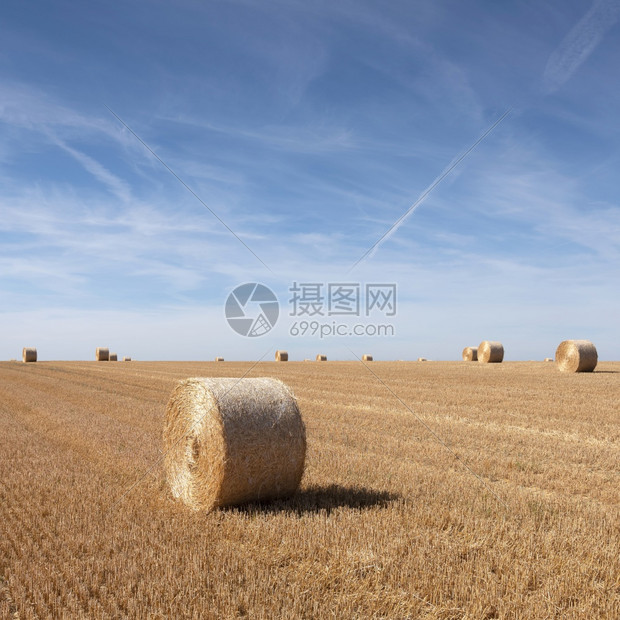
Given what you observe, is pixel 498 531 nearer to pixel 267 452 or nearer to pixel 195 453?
pixel 267 452

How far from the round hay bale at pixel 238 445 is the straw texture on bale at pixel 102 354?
44.6 m

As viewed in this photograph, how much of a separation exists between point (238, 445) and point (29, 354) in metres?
44.5

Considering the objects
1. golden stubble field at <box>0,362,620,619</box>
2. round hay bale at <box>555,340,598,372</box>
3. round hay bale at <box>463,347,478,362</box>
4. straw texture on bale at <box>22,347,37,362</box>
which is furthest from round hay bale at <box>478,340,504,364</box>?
straw texture on bale at <box>22,347,37,362</box>

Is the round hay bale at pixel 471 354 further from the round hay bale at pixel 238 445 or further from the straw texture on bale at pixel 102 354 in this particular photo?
the round hay bale at pixel 238 445

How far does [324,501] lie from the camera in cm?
684

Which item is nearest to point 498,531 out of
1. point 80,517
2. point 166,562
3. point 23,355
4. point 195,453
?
point 166,562

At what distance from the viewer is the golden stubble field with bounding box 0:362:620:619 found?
4320mm

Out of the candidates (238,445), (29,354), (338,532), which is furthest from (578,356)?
(29,354)

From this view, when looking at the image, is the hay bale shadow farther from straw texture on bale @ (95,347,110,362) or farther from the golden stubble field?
straw texture on bale @ (95,347,110,362)

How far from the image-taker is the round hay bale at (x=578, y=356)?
2761 cm

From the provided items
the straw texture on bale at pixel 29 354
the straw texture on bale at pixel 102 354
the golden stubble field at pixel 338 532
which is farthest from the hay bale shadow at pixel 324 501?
the straw texture on bale at pixel 102 354

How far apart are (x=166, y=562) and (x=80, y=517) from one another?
188 centimetres

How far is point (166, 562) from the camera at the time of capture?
4.88 meters

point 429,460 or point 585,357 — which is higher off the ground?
point 585,357
